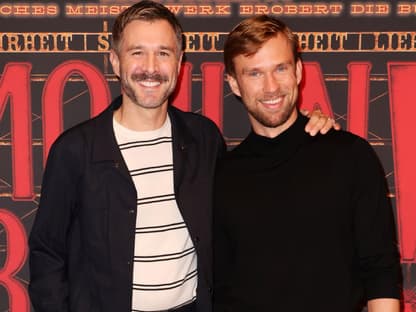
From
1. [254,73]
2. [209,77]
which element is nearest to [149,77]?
[254,73]

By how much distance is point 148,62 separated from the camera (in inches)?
90.4

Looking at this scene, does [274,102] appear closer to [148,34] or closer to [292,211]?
[292,211]

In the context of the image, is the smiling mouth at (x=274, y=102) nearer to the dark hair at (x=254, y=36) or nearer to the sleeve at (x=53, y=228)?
the dark hair at (x=254, y=36)

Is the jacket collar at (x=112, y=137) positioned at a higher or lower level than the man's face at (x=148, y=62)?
lower

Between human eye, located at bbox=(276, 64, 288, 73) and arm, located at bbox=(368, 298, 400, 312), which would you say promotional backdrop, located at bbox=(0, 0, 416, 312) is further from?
arm, located at bbox=(368, 298, 400, 312)

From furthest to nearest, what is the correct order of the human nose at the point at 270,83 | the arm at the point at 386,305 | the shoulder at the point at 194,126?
the shoulder at the point at 194,126, the human nose at the point at 270,83, the arm at the point at 386,305

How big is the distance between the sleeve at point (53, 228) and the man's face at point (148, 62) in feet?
1.20

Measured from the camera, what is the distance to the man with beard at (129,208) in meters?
2.27

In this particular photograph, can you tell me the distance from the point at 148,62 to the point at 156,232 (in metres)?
0.69

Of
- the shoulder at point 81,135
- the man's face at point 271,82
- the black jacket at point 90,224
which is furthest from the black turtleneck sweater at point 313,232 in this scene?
the shoulder at point 81,135

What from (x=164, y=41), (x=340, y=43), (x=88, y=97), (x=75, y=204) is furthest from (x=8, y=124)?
(x=340, y=43)

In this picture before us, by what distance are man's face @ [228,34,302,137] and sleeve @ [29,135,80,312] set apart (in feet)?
2.49

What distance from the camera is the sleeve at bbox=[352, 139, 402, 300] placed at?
2.09 metres

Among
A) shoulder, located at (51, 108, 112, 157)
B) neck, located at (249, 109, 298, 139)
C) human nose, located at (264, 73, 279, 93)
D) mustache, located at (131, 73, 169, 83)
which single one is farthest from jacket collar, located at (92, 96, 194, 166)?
human nose, located at (264, 73, 279, 93)
